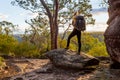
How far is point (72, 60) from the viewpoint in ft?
43.0

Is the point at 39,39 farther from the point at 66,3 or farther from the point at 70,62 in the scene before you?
the point at 70,62

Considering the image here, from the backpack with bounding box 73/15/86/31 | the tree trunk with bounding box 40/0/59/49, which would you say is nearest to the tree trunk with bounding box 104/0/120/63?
the backpack with bounding box 73/15/86/31

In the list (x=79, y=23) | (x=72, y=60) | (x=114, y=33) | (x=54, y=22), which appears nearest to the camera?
(x=114, y=33)

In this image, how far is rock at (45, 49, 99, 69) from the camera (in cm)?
1277

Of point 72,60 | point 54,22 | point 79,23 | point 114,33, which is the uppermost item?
point 79,23

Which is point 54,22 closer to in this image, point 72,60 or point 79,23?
point 79,23

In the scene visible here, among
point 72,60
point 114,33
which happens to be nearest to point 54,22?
point 72,60

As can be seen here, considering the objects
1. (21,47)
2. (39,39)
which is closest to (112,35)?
(21,47)

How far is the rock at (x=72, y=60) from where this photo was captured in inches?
503

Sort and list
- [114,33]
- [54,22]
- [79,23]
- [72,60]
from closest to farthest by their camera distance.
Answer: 1. [114,33]
2. [72,60]
3. [79,23]
4. [54,22]

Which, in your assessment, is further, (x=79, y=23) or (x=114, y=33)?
(x=79, y=23)

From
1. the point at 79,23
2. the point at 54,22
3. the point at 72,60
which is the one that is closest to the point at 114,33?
the point at 79,23

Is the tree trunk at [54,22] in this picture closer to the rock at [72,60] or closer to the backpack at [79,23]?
the rock at [72,60]

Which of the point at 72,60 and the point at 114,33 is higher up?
the point at 114,33
